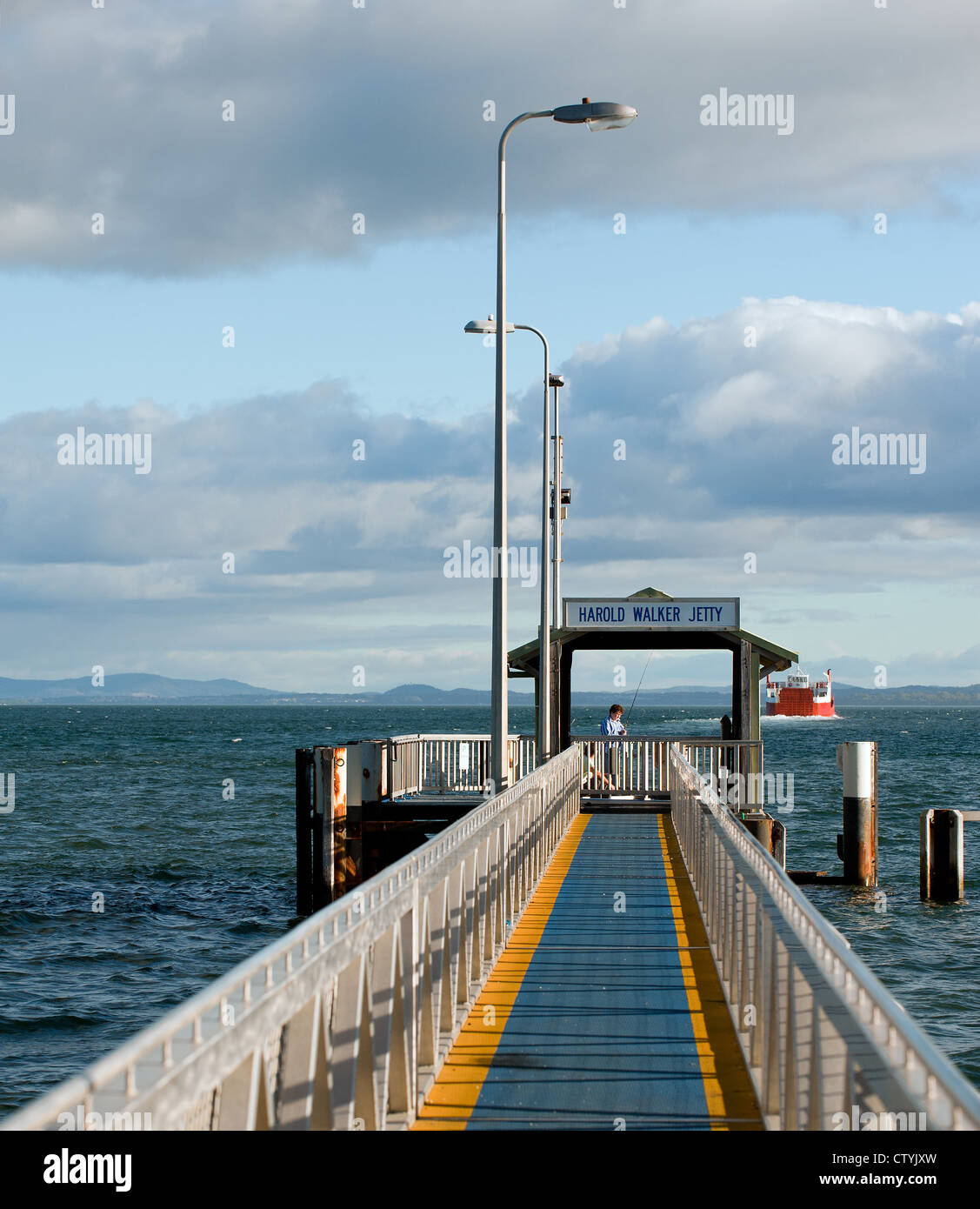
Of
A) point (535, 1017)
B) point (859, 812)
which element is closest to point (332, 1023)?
point (535, 1017)

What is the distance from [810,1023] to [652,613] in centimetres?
2152

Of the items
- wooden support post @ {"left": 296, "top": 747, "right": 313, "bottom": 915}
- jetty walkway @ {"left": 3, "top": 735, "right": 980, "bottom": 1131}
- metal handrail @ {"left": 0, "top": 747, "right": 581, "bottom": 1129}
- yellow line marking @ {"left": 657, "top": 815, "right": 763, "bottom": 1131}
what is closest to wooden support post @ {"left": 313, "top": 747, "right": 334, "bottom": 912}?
wooden support post @ {"left": 296, "top": 747, "right": 313, "bottom": 915}

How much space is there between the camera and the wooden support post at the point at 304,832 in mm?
25812

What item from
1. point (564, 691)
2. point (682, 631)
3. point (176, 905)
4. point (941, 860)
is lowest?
point (176, 905)

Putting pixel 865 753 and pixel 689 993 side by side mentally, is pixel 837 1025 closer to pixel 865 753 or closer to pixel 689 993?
pixel 689 993

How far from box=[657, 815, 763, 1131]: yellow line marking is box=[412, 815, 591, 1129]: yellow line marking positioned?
47.6 inches

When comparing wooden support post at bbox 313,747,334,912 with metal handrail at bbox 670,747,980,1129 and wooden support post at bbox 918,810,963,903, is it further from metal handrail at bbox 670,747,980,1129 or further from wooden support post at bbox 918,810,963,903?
metal handrail at bbox 670,747,980,1129

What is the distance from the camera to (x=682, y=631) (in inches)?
1066

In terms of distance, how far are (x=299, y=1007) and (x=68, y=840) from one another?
1560 inches

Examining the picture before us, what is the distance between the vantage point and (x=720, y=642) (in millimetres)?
28359

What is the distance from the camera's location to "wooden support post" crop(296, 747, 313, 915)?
2581 centimetres

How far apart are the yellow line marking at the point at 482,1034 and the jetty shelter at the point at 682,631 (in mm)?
12883

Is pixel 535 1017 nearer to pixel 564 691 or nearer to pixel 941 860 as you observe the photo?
pixel 941 860
